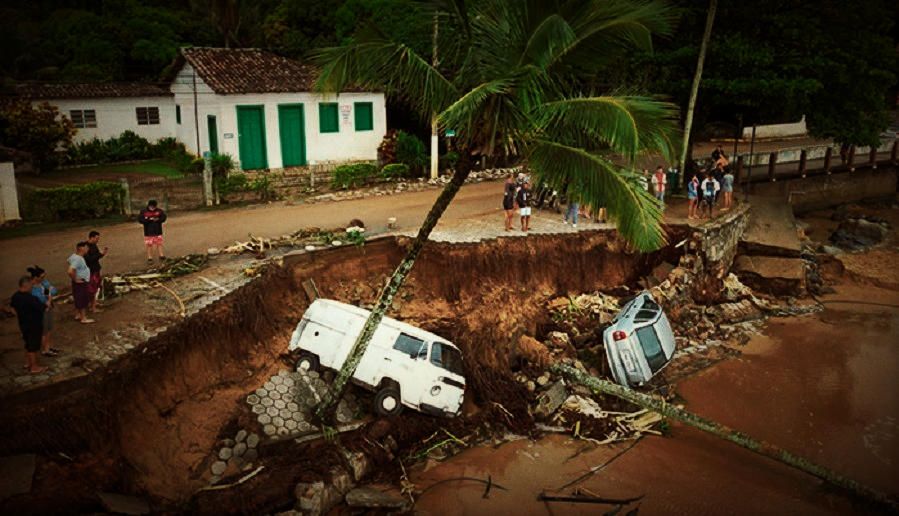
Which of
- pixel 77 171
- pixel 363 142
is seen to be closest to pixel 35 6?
pixel 77 171

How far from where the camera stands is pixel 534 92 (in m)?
9.57

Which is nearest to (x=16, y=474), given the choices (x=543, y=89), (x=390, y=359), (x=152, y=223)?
(x=390, y=359)

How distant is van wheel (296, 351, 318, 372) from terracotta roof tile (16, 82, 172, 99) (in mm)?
22662

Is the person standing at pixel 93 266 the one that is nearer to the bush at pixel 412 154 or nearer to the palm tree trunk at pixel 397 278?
the palm tree trunk at pixel 397 278

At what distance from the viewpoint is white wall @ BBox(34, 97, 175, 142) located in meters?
31.0

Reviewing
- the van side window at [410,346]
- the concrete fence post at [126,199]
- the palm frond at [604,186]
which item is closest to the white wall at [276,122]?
the concrete fence post at [126,199]

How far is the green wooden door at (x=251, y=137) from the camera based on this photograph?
86.3 feet

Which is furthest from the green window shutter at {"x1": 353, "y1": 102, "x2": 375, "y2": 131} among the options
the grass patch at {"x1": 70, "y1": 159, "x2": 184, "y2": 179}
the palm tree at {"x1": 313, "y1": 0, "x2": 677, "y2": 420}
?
the palm tree at {"x1": 313, "y1": 0, "x2": 677, "y2": 420}

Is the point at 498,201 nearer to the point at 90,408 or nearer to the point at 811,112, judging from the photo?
the point at 811,112

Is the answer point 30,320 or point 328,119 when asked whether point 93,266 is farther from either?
point 328,119

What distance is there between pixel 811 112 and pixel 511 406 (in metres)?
17.1

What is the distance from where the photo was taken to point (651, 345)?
15.5 metres

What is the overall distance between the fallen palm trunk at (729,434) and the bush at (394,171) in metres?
12.9

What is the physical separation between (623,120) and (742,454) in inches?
341
